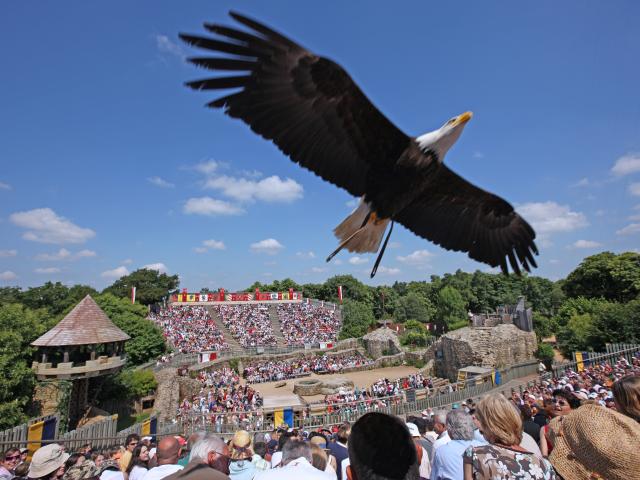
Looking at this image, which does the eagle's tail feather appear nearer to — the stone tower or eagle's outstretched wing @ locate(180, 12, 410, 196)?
eagle's outstretched wing @ locate(180, 12, 410, 196)

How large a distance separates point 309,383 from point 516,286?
45848 mm

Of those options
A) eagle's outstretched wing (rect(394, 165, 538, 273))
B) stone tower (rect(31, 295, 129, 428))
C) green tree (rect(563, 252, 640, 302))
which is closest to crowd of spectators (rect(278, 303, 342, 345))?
stone tower (rect(31, 295, 129, 428))

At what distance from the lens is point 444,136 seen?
3.01 m

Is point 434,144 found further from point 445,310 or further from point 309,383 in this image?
point 445,310

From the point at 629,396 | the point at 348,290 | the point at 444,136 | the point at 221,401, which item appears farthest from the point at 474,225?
the point at 348,290

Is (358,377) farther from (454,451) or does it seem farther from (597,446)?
(597,446)

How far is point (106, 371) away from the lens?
15898 mm

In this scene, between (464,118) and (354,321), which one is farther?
(354,321)

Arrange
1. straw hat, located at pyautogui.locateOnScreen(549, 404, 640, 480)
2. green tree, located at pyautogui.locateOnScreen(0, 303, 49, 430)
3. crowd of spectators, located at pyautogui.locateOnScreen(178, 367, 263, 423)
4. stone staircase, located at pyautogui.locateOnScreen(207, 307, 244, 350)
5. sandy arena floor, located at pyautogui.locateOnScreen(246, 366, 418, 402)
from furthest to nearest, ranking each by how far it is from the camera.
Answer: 1. stone staircase, located at pyautogui.locateOnScreen(207, 307, 244, 350)
2. sandy arena floor, located at pyautogui.locateOnScreen(246, 366, 418, 402)
3. crowd of spectators, located at pyautogui.locateOnScreen(178, 367, 263, 423)
4. green tree, located at pyautogui.locateOnScreen(0, 303, 49, 430)
5. straw hat, located at pyautogui.locateOnScreen(549, 404, 640, 480)

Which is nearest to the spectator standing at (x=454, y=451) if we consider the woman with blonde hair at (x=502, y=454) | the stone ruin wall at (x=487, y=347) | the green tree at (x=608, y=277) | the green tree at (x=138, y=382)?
the woman with blonde hair at (x=502, y=454)

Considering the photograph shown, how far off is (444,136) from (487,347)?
23.7m

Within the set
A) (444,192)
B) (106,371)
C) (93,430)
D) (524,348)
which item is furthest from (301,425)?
(524,348)

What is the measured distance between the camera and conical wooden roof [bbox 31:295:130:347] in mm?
15031

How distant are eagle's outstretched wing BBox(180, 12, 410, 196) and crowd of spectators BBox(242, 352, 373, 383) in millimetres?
25220
